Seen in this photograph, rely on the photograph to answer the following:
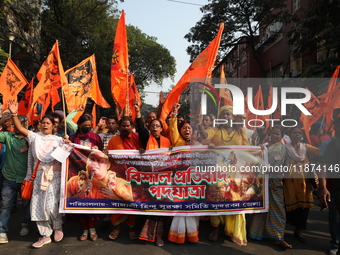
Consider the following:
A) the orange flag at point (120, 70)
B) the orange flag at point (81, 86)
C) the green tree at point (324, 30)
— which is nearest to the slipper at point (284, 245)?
the orange flag at point (120, 70)

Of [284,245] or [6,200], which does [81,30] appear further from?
[284,245]

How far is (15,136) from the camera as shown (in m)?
4.20

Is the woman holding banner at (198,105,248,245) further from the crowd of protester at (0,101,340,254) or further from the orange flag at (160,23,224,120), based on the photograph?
the orange flag at (160,23,224,120)

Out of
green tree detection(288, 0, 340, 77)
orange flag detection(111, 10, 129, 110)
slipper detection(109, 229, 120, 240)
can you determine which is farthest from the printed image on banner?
green tree detection(288, 0, 340, 77)

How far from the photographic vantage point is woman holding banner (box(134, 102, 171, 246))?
3.89 meters

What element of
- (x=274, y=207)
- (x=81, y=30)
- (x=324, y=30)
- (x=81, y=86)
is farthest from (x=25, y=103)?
(x=81, y=30)

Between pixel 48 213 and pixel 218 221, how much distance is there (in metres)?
2.28

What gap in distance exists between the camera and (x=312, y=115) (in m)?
6.08

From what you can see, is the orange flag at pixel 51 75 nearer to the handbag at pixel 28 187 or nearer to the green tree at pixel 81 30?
the handbag at pixel 28 187

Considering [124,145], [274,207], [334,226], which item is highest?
[124,145]

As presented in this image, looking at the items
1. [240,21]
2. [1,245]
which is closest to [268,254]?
[1,245]

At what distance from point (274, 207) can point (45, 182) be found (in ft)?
10.2

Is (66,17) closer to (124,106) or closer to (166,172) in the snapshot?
(124,106)

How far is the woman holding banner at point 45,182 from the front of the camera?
12.7ft
